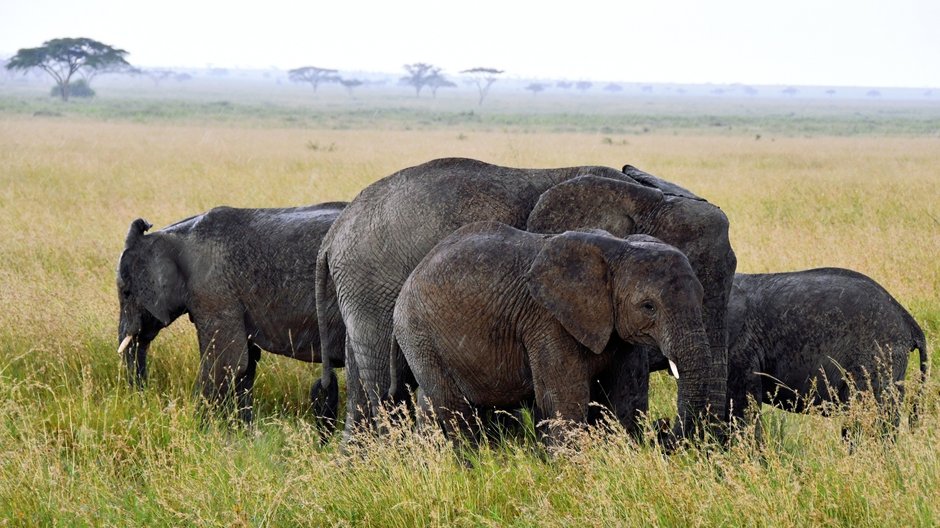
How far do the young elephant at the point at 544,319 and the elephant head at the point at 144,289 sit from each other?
1.90 m

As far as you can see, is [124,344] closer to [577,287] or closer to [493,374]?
[493,374]

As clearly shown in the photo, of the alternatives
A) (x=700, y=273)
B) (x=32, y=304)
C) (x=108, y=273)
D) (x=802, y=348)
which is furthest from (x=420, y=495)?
(x=108, y=273)

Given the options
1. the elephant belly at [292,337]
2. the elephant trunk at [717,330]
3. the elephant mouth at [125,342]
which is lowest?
the elephant mouth at [125,342]

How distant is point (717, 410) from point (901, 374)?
1.51 m

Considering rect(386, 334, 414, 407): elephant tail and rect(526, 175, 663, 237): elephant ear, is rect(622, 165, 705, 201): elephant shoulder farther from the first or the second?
rect(386, 334, 414, 407): elephant tail

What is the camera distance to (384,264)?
5.49m

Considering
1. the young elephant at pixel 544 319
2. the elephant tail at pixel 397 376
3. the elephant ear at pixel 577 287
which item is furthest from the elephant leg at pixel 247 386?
the elephant ear at pixel 577 287

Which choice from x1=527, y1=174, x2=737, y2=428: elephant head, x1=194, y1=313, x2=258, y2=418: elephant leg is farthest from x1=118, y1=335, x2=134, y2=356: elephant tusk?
x1=527, y1=174, x2=737, y2=428: elephant head

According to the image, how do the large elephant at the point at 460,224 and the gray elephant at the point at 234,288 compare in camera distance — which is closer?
the large elephant at the point at 460,224

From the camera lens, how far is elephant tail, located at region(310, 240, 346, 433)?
19.4 ft

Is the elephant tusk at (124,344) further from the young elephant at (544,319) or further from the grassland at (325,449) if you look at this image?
the young elephant at (544,319)

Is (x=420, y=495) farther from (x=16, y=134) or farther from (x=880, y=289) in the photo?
(x=16, y=134)

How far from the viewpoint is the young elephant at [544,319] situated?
432 centimetres

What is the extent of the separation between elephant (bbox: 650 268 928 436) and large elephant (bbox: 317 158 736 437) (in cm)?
73
